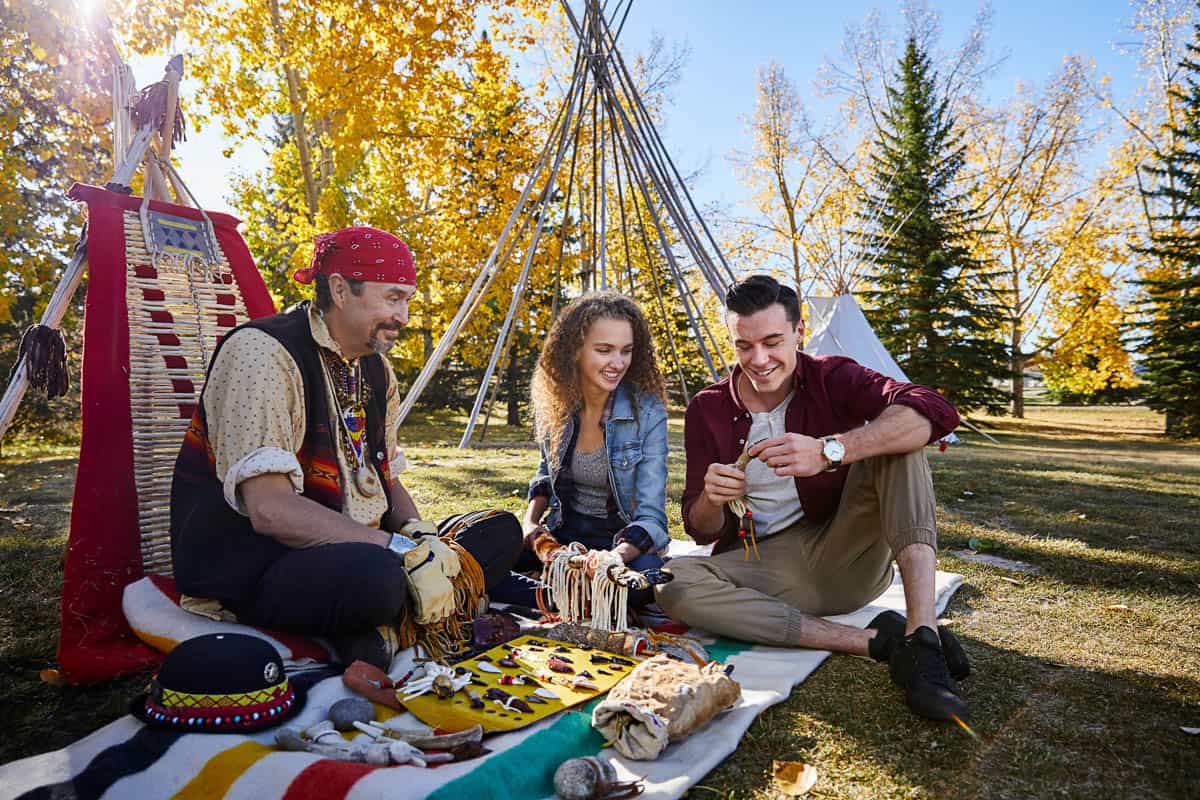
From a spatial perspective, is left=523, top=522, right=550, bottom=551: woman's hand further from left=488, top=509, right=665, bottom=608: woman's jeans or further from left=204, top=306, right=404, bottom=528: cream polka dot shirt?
left=204, top=306, right=404, bottom=528: cream polka dot shirt

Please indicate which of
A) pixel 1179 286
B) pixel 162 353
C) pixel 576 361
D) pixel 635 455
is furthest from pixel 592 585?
pixel 1179 286

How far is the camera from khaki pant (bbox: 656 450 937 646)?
1.97m

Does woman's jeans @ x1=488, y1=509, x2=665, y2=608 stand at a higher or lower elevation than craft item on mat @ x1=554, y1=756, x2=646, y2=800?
higher

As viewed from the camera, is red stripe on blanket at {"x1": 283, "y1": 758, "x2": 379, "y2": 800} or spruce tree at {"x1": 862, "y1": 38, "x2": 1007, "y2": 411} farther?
spruce tree at {"x1": 862, "y1": 38, "x2": 1007, "y2": 411}

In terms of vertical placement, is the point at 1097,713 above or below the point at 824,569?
below

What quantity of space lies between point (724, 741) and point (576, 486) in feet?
4.53

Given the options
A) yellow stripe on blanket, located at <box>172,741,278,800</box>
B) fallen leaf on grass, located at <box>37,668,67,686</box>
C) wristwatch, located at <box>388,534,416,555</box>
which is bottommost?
fallen leaf on grass, located at <box>37,668,67,686</box>

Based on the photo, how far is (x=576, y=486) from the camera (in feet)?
9.30

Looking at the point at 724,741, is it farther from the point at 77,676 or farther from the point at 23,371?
the point at 23,371

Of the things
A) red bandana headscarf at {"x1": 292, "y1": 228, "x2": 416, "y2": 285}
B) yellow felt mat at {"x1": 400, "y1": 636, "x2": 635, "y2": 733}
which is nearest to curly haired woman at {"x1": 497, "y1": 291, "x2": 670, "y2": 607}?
yellow felt mat at {"x1": 400, "y1": 636, "x2": 635, "y2": 733}

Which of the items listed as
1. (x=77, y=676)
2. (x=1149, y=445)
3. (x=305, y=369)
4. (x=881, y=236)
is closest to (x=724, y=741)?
(x=305, y=369)

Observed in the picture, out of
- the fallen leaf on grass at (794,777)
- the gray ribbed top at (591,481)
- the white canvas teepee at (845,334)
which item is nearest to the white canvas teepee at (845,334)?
the white canvas teepee at (845,334)

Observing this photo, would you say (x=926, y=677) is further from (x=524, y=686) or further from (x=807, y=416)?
(x=524, y=686)

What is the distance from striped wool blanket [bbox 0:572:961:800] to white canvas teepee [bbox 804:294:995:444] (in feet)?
23.2
